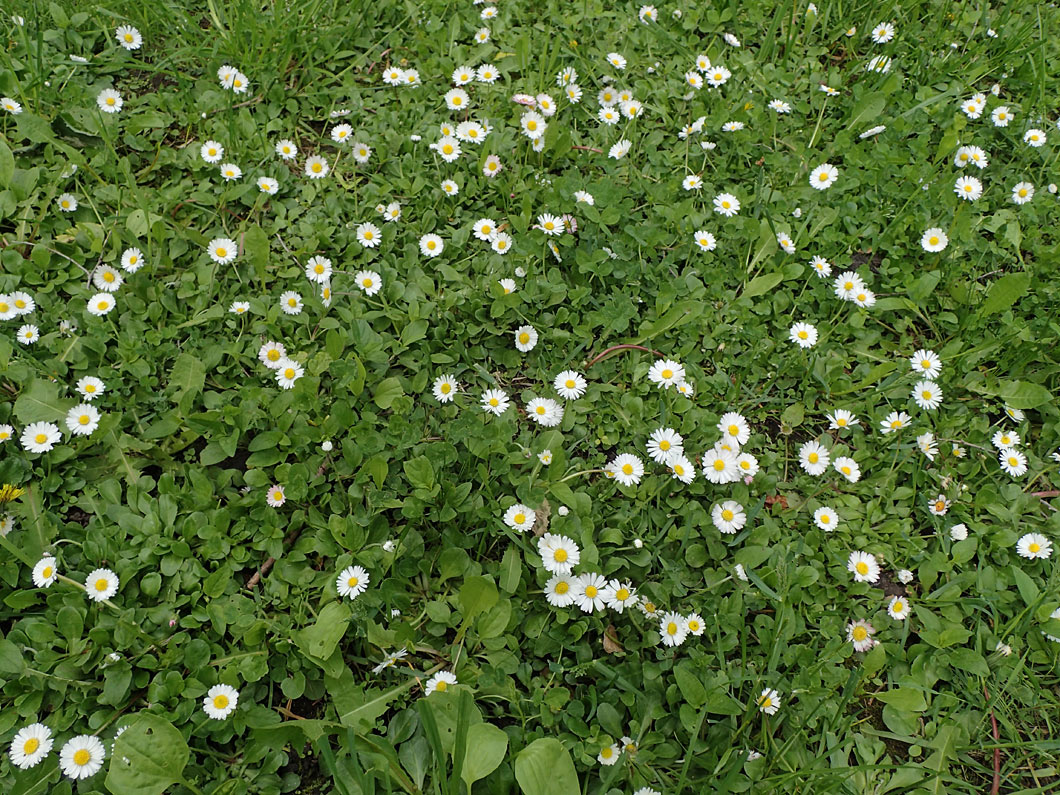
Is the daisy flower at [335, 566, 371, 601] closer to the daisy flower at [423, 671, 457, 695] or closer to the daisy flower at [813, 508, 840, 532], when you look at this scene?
the daisy flower at [423, 671, 457, 695]

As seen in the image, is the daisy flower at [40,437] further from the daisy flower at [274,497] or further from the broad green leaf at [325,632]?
the broad green leaf at [325,632]

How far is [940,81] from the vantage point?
11.3ft

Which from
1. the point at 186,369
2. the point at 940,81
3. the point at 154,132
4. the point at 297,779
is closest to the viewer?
the point at 297,779

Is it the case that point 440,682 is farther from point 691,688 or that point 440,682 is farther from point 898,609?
point 898,609

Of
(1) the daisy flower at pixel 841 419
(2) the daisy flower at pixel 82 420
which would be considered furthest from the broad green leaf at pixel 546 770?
(2) the daisy flower at pixel 82 420

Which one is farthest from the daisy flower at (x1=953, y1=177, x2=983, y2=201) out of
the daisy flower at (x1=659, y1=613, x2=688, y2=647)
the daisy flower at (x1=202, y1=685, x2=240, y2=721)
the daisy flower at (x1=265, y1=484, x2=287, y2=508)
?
the daisy flower at (x1=202, y1=685, x2=240, y2=721)

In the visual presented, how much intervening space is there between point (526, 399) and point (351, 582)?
80cm

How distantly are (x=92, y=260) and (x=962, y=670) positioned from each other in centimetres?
294

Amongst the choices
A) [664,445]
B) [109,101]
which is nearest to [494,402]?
[664,445]

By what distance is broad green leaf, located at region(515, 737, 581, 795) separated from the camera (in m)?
1.79

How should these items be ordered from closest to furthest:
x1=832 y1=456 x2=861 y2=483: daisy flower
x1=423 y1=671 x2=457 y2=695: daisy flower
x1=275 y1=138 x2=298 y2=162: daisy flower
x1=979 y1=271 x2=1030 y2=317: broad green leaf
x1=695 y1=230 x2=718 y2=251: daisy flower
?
x1=423 y1=671 x2=457 y2=695: daisy flower < x1=832 y1=456 x2=861 y2=483: daisy flower < x1=979 y1=271 x2=1030 y2=317: broad green leaf < x1=695 y1=230 x2=718 y2=251: daisy flower < x1=275 y1=138 x2=298 y2=162: daisy flower

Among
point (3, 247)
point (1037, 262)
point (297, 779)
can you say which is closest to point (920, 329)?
point (1037, 262)

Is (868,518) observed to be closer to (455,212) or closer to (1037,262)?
(1037,262)

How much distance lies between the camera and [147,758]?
1776 millimetres
